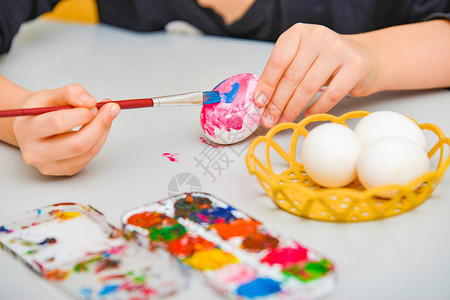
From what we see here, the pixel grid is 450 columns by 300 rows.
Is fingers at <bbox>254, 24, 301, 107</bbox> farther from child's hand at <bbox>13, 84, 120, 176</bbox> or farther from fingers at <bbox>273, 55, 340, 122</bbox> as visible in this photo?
child's hand at <bbox>13, 84, 120, 176</bbox>

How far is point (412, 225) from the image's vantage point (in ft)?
1.74

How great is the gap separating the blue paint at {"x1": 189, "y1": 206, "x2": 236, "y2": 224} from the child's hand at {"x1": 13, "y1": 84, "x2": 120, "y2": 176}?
182 millimetres

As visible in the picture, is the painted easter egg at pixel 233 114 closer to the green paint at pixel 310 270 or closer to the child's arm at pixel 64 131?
the child's arm at pixel 64 131

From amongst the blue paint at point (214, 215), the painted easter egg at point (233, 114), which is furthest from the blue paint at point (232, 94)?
the blue paint at point (214, 215)

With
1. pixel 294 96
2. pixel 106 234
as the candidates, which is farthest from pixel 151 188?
pixel 294 96

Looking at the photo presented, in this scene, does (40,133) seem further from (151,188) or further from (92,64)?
(92,64)

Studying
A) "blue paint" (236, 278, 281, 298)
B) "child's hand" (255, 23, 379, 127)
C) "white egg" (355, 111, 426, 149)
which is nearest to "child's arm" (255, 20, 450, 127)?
"child's hand" (255, 23, 379, 127)

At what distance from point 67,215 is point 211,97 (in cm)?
28

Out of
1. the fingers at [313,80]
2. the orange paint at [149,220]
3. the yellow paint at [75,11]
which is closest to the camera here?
the orange paint at [149,220]

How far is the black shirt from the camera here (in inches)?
45.0

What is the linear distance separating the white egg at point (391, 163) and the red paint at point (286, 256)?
13 cm

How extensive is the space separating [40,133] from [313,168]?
1.12 ft

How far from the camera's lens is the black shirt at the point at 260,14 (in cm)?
114

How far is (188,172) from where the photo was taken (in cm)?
67
